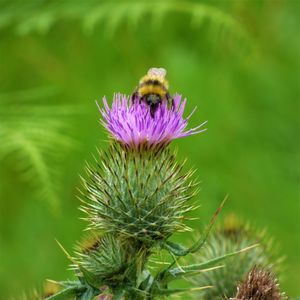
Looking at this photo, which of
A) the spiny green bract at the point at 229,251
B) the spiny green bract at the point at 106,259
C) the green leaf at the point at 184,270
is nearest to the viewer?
the green leaf at the point at 184,270

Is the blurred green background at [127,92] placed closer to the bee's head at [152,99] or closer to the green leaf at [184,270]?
the bee's head at [152,99]

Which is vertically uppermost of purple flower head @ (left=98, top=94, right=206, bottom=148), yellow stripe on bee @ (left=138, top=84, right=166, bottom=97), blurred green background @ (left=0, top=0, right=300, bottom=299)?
blurred green background @ (left=0, top=0, right=300, bottom=299)

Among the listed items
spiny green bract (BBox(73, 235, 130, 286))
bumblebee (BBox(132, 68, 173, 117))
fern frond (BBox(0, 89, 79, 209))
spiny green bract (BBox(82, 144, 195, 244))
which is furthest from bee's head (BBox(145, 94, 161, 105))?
fern frond (BBox(0, 89, 79, 209))

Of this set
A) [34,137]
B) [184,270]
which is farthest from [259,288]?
[34,137]

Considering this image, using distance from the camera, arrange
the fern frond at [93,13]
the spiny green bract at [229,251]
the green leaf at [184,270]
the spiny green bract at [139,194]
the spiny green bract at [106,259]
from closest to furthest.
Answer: the green leaf at [184,270]
the spiny green bract at [106,259]
the spiny green bract at [139,194]
the spiny green bract at [229,251]
the fern frond at [93,13]

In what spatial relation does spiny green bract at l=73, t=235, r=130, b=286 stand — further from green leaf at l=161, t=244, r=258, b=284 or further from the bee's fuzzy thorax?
the bee's fuzzy thorax

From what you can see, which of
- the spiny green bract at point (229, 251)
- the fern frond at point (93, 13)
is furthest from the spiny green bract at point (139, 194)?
the fern frond at point (93, 13)

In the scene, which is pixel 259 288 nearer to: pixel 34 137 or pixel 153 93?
pixel 153 93
